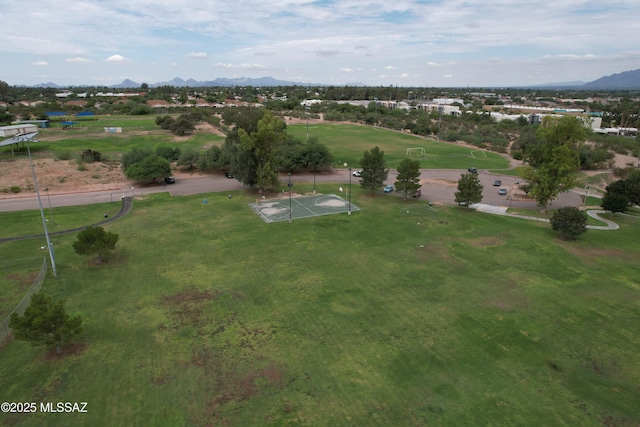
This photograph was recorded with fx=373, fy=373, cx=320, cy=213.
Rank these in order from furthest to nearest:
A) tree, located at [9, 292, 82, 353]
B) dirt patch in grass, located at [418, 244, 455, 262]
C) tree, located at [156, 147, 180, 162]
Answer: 1. tree, located at [156, 147, 180, 162]
2. dirt patch in grass, located at [418, 244, 455, 262]
3. tree, located at [9, 292, 82, 353]

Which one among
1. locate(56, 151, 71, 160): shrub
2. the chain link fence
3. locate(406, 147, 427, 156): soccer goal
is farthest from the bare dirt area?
locate(406, 147, 427, 156): soccer goal

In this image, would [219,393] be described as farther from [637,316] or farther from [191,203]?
[191,203]

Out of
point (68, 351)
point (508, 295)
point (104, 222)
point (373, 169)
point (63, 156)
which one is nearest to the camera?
point (68, 351)

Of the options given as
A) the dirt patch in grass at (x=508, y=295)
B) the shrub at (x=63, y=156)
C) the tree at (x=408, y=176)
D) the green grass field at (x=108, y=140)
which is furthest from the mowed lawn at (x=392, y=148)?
the shrub at (x=63, y=156)

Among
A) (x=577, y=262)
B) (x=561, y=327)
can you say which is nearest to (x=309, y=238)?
(x=561, y=327)

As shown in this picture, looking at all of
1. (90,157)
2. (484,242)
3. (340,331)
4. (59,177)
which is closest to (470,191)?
(484,242)

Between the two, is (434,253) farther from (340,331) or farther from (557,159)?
(557,159)

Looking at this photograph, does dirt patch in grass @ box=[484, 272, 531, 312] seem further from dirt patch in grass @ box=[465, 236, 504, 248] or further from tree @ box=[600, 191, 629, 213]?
tree @ box=[600, 191, 629, 213]
